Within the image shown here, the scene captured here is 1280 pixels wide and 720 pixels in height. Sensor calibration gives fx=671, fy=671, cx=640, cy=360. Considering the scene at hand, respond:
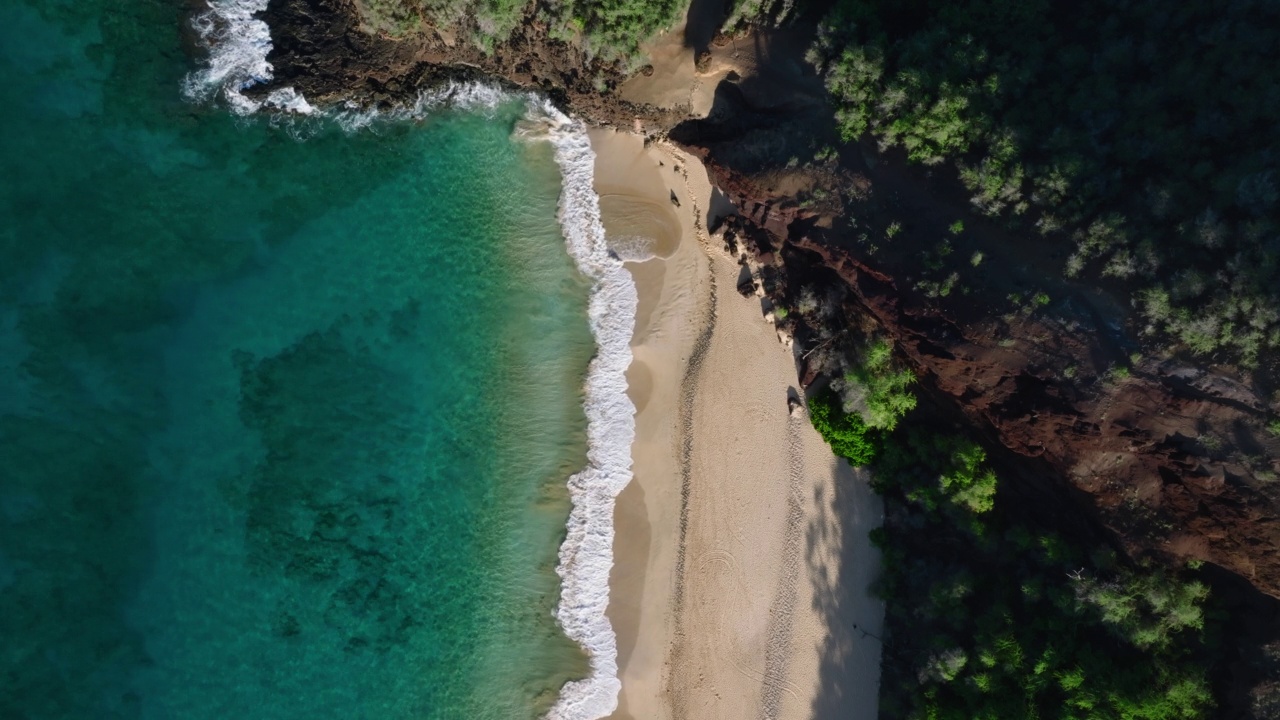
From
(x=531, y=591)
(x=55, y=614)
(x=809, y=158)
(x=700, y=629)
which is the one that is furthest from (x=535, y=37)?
(x=55, y=614)

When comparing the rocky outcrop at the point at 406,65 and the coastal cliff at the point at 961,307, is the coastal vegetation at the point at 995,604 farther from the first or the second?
the rocky outcrop at the point at 406,65

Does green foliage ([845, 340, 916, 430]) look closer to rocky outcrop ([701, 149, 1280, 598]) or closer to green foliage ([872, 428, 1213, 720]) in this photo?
rocky outcrop ([701, 149, 1280, 598])

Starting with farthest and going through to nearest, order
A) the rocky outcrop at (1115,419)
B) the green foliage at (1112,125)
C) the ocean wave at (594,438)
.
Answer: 1. the ocean wave at (594,438)
2. the rocky outcrop at (1115,419)
3. the green foliage at (1112,125)

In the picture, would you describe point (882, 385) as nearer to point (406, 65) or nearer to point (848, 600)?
point (848, 600)

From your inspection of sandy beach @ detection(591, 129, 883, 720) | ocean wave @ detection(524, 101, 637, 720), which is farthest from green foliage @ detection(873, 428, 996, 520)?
ocean wave @ detection(524, 101, 637, 720)

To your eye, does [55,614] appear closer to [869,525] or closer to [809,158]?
[869,525]

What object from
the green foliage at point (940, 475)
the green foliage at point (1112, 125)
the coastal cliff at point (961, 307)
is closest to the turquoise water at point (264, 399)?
the coastal cliff at point (961, 307)
